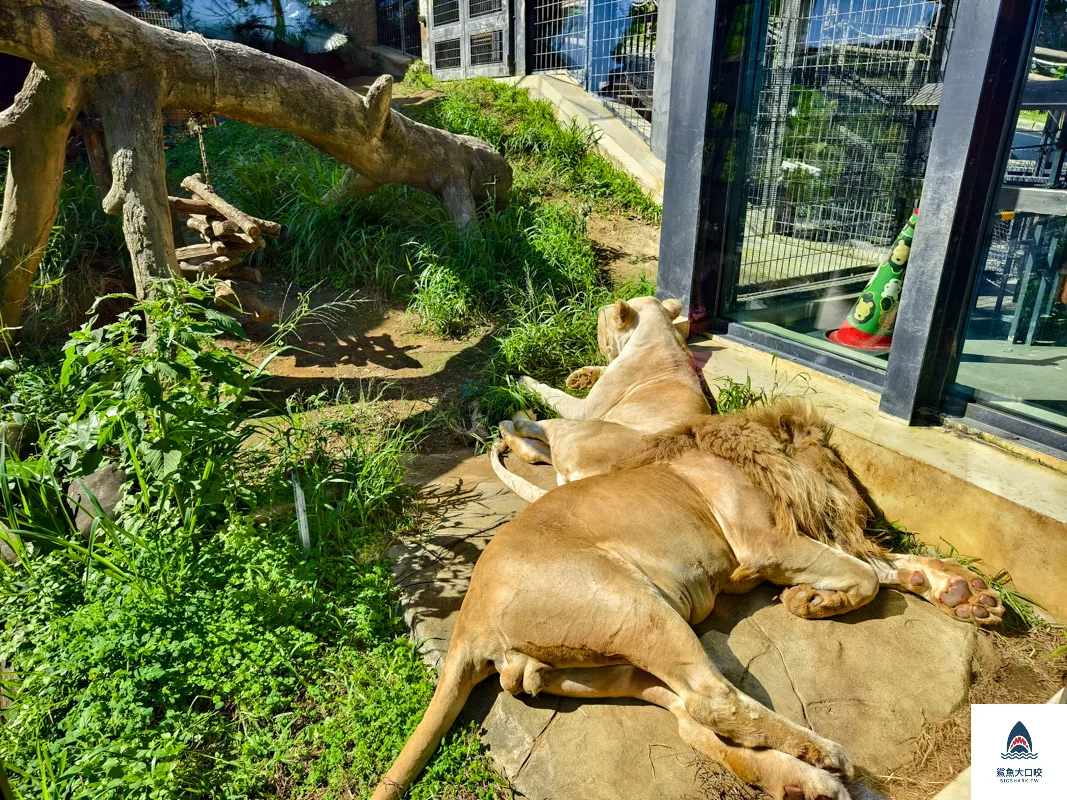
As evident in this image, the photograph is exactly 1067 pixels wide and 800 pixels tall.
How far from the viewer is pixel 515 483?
12.8ft

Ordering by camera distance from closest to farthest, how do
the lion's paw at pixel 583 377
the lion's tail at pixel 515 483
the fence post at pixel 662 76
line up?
the lion's tail at pixel 515 483, the lion's paw at pixel 583 377, the fence post at pixel 662 76

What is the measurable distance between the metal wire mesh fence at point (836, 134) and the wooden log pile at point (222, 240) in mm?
→ 3425

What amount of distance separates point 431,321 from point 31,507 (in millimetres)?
3253

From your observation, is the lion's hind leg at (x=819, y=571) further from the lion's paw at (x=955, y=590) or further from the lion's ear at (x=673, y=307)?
the lion's ear at (x=673, y=307)

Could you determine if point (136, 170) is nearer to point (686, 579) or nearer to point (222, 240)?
point (222, 240)

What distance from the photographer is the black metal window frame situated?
3.09 meters

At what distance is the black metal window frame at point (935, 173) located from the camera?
3090 millimetres

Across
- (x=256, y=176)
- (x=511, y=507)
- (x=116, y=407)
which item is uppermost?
(x=256, y=176)

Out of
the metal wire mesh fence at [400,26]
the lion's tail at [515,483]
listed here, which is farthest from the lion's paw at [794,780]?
the metal wire mesh fence at [400,26]

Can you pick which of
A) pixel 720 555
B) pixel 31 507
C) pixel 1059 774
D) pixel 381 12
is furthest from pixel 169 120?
pixel 1059 774

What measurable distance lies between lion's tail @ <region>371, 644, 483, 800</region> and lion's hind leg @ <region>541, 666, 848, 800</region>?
0.96 ft

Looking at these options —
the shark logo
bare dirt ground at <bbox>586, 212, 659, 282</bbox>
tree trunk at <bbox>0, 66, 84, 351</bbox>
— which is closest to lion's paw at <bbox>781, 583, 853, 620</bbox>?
the shark logo

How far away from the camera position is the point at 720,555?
295 cm

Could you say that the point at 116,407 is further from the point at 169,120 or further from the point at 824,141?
the point at 169,120
